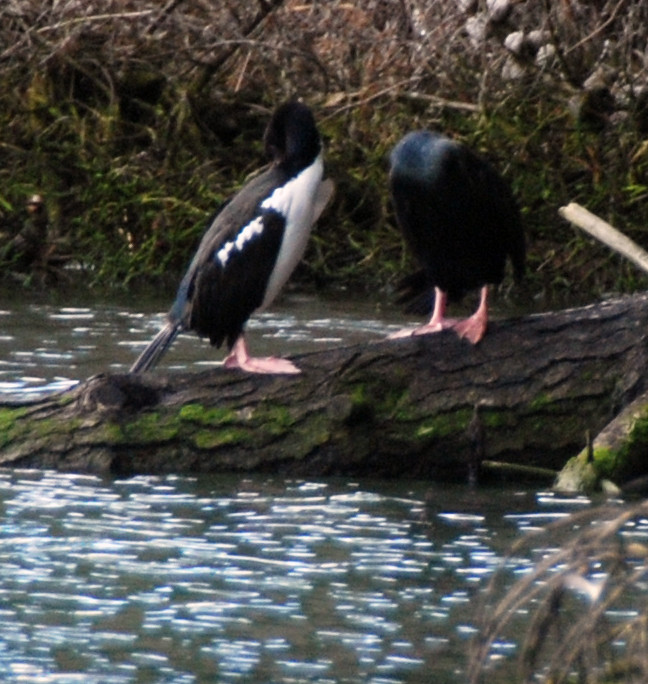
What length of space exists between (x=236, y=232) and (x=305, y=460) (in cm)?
86

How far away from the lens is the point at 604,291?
11.0 m

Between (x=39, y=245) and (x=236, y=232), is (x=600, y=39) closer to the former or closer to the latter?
(x=39, y=245)

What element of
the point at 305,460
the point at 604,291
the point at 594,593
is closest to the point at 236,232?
the point at 305,460

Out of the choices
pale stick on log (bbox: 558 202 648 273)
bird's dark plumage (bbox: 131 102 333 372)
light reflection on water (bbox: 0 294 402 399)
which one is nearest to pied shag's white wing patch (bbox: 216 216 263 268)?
bird's dark plumage (bbox: 131 102 333 372)

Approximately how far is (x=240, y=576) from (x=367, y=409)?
4.02 feet

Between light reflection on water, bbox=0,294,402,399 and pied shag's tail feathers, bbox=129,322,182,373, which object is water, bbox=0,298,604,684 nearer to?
pied shag's tail feathers, bbox=129,322,182,373

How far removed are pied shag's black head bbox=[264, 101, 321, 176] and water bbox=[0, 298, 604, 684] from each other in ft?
3.82

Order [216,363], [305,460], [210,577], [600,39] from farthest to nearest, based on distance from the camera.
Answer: [600,39] < [216,363] < [305,460] < [210,577]

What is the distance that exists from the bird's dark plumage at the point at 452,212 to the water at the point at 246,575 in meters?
0.91

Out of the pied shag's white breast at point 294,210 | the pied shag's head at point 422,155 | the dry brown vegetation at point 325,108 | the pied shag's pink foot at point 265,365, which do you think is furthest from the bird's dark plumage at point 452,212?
the dry brown vegetation at point 325,108

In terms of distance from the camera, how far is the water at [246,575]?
3.97 metres

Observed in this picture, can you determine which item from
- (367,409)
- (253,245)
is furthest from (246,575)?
(253,245)

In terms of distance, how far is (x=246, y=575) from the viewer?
4.70m

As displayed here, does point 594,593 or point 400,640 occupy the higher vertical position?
point 594,593
